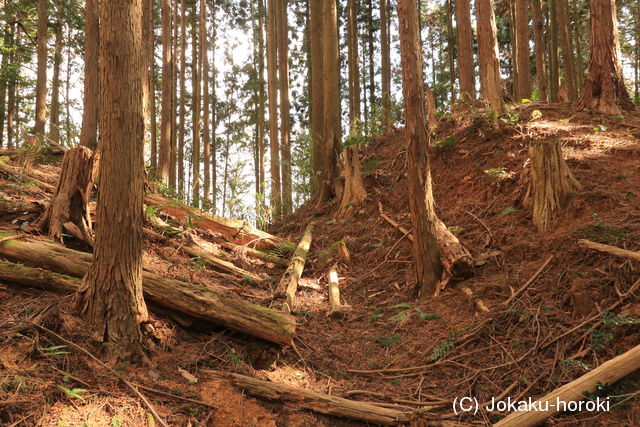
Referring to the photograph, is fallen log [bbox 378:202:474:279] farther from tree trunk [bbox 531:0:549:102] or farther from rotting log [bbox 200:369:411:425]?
tree trunk [bbox 531:0:549:102]

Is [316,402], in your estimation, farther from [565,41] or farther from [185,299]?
[565,41]

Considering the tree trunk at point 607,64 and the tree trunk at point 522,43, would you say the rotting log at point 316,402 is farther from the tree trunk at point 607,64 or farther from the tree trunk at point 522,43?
the tree trunk at point 522,43

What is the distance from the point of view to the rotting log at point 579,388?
285 cm

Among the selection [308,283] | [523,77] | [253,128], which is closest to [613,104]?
[523,77]

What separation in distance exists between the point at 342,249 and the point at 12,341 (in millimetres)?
4750

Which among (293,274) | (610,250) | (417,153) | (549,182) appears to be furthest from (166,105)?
(610,250)

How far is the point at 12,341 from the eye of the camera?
298 centimetres

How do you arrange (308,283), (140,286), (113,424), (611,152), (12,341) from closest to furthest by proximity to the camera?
(113,424) → (12,341) → (140,286) → (611,152) → (308,283)

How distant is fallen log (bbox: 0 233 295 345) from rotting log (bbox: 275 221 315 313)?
0.99m

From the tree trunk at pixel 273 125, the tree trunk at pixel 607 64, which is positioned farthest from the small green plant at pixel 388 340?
the tree trunk at pixel 273 125

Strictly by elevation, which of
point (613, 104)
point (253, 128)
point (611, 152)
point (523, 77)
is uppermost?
point (253, 128)

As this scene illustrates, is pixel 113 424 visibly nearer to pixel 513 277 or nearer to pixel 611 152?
pixel 513 277

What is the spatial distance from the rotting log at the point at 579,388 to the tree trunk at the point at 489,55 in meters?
5.69

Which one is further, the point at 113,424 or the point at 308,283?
the point at 308,283
